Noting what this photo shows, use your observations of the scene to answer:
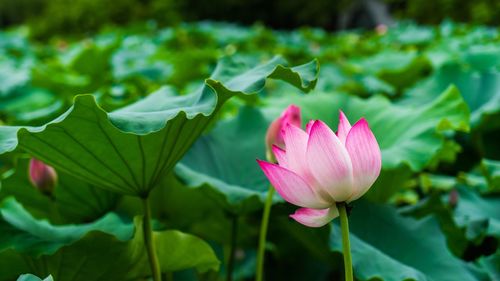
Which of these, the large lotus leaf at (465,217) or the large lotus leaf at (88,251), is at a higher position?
the large lotus leaf at (88,251)

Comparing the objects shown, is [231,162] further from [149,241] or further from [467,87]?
→ [467,87]

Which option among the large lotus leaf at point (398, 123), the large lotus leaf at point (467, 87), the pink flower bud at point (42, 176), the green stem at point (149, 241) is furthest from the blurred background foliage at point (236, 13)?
the green stem at point (149, 241)

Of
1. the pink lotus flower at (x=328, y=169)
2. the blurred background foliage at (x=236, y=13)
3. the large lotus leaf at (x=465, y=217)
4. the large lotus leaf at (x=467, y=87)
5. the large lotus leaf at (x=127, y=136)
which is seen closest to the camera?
the pink lotus flower at (x=328, y=169)

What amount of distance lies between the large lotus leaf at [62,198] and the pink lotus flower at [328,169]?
2.11 feet

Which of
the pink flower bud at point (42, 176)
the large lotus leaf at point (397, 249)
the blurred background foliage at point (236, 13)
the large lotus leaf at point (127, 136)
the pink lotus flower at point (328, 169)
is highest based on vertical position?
the pink lotus flower at point (328, 169)

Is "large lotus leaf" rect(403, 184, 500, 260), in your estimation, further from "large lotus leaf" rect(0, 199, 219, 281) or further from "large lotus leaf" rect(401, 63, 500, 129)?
"large lotus leaf" rect(0, 199, 219, 281)

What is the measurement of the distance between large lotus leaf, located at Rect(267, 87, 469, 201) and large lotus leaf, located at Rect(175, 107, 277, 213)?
0.37 ft

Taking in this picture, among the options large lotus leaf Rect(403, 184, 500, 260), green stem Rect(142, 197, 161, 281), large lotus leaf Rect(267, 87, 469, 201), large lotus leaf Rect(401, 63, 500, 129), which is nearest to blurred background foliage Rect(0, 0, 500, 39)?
large lotus leaf Rect(401, 63, 500, 129)

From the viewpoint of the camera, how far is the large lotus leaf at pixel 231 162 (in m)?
1.10

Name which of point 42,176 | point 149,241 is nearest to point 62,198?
point 42,176

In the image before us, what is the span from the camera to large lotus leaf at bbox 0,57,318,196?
0.83 meters

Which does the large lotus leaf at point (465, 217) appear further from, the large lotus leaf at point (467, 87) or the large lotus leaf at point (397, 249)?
the large lotus leaf at point (467, 87)

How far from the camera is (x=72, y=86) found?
2225 millimetres

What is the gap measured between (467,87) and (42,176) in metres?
1.14
